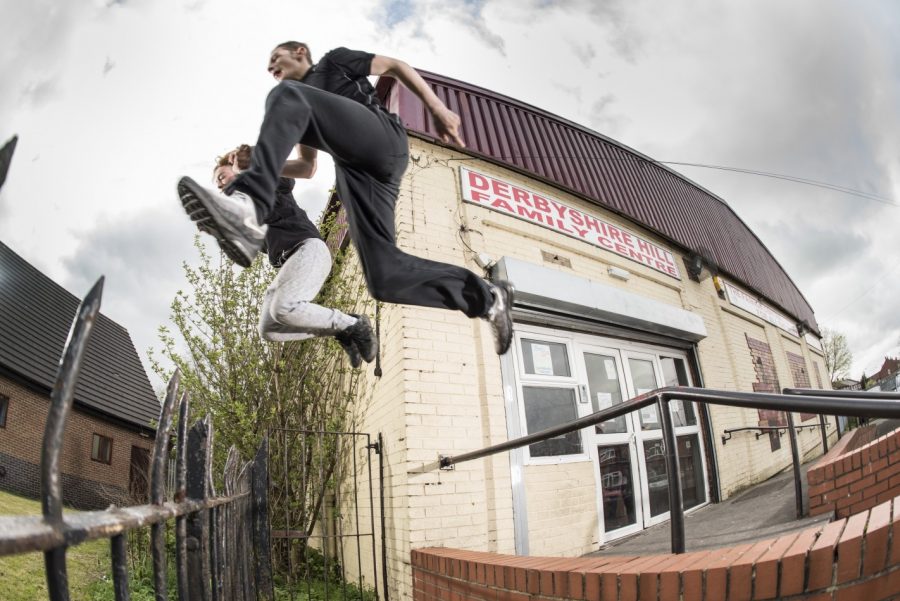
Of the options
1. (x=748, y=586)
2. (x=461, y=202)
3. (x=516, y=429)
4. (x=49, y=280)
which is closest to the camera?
(x=748, y=586)

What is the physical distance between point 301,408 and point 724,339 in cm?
697

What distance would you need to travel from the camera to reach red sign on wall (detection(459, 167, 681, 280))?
5160 mm

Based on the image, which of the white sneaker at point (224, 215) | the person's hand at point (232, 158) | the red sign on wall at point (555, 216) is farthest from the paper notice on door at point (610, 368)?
the white sneaker at point (224, 215)

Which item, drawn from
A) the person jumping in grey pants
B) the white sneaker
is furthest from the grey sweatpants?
the white sneaker

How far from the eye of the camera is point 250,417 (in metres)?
5.02

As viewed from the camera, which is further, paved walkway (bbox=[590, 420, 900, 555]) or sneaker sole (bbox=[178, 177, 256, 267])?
paved walkway (bbox=[590, 420, 900, 555])

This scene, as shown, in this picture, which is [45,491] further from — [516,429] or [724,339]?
[724,339]

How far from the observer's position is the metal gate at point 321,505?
181 inches

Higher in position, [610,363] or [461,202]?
[461,202]

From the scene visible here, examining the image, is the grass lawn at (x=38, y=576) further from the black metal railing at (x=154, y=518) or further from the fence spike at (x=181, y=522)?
the fence spike at (x=181, y=522)

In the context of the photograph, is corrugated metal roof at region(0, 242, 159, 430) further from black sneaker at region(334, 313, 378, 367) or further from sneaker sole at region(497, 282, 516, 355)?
sneaker sole at region(497, 282, 516, 355)

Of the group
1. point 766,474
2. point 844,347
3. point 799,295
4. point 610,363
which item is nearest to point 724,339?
point 766,474

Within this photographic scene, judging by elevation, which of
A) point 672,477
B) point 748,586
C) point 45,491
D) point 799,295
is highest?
point 799,295

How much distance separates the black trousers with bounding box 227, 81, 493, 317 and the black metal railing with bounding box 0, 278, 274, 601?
0.59 metres
